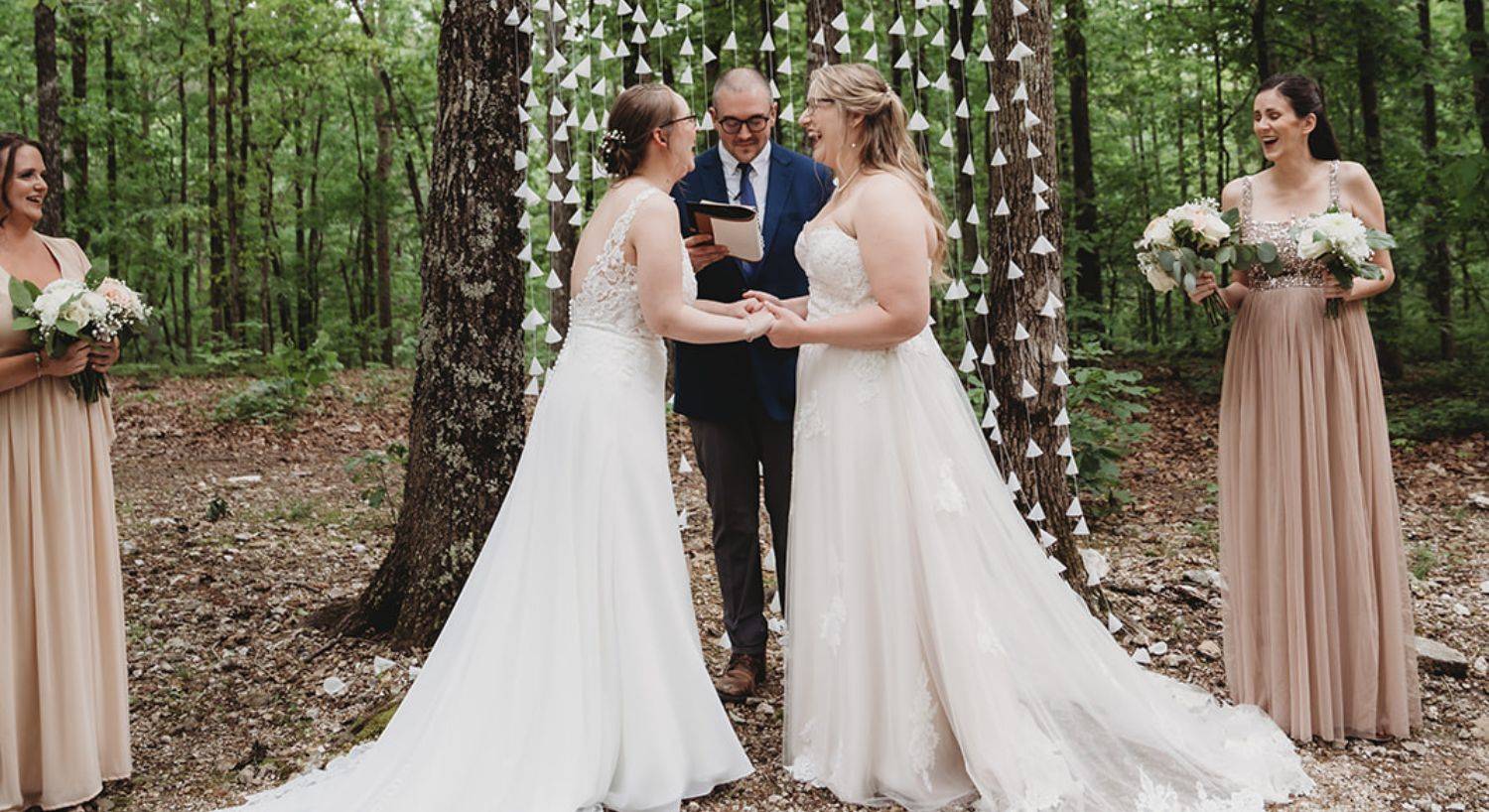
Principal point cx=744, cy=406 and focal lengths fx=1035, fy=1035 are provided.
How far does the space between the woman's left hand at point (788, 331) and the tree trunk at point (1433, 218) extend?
27.0 feet

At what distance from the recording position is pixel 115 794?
3682 mm

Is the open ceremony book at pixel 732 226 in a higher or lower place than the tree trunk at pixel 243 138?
lower

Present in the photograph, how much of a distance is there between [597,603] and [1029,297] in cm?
278

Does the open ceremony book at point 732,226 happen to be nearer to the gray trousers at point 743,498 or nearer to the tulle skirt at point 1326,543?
the gray trousers at point 743,498

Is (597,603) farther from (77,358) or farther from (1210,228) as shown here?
(1210,228)

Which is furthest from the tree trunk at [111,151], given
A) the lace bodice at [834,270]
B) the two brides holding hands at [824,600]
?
the lace bodice at [834,270]

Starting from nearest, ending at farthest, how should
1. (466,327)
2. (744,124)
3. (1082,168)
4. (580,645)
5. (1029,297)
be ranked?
(580,645) < (744,124) < (466,327) < (1029,297) < (1082,168)

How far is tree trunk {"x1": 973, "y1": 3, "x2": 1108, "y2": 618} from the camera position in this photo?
16.4 feet

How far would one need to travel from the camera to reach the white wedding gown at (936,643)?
3283mm

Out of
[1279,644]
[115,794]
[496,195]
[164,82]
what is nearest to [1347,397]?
[1279,644]

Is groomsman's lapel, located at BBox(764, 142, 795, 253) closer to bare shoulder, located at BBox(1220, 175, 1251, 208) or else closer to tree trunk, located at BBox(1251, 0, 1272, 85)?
bare shoulder, located at BBox(1220, 175, 1251, 208)

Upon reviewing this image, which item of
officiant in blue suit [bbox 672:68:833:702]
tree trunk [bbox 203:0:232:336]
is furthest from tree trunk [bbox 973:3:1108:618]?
tree trunk [bbox 203:0:232:336]

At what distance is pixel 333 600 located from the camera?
546 cm

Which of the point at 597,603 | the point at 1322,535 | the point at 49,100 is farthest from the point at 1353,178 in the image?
the point at 49,100
